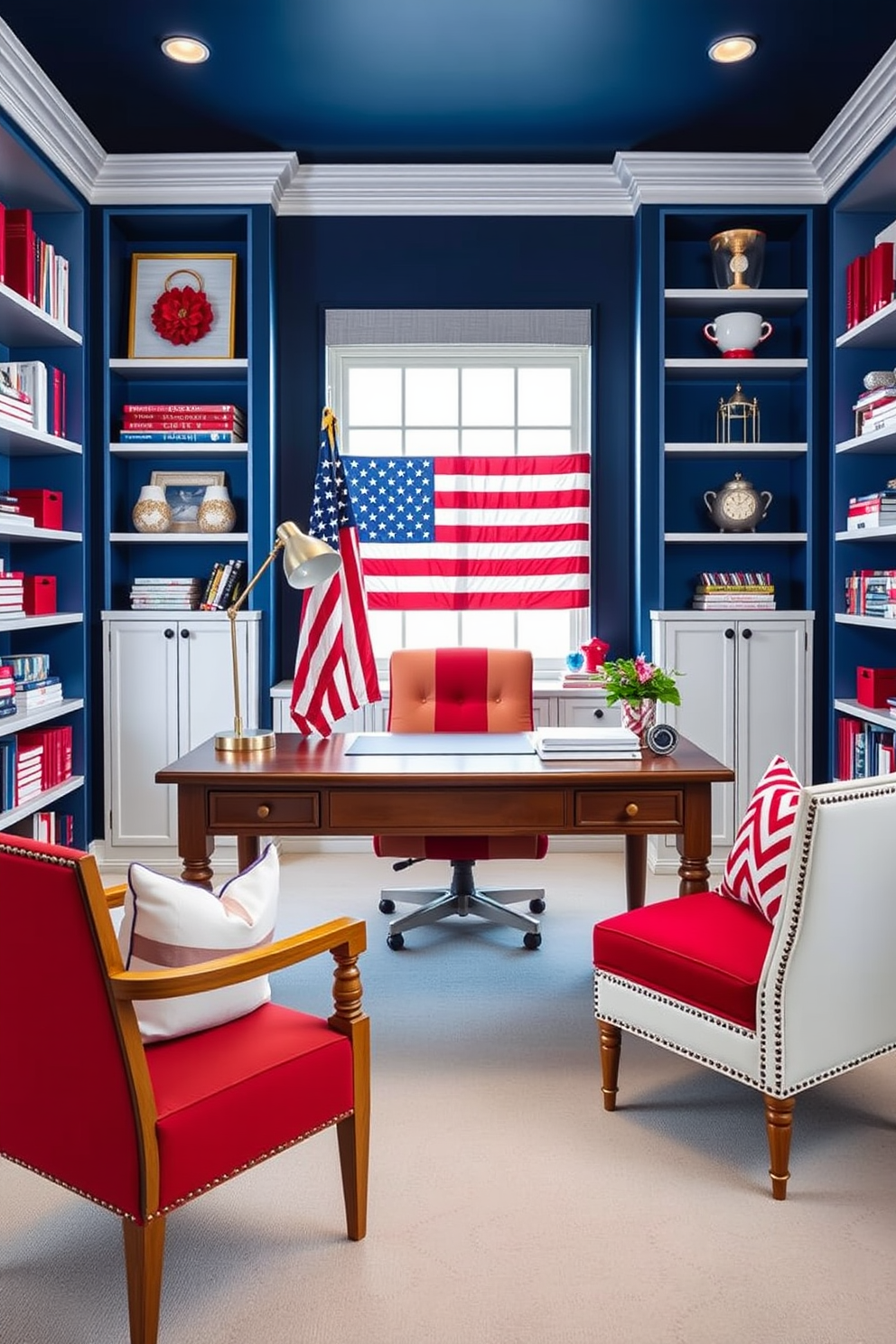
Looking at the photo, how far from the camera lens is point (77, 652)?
14.7 ft

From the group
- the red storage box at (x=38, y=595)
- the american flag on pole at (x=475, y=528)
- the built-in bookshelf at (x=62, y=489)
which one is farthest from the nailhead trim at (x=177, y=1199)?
the american flag on pole at (x=475, y=528)

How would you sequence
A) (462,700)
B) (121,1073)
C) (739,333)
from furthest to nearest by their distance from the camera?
(739,333) → (462,700) → (121,1073)

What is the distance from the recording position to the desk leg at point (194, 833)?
2.75 m

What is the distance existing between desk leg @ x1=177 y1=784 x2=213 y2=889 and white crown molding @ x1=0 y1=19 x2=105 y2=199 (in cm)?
254

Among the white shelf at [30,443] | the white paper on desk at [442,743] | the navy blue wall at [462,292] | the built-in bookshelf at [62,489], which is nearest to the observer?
the white paper on desk at [442,743]

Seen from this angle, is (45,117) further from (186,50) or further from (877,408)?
(877,408)

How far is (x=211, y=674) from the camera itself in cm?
455

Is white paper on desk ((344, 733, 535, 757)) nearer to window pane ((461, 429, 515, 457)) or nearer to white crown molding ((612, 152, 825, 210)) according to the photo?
window pane ((461, 429, 515, 457))

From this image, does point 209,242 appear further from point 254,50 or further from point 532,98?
point 532,98

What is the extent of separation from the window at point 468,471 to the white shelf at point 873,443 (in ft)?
3.68

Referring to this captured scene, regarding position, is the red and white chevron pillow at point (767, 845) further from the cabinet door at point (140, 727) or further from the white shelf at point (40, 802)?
the cabinet door at point (140, 727)

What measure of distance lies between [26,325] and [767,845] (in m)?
3.35

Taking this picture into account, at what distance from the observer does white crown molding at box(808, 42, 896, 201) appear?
372cm

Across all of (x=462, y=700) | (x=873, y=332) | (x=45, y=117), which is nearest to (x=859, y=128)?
(x=873, y=332)
